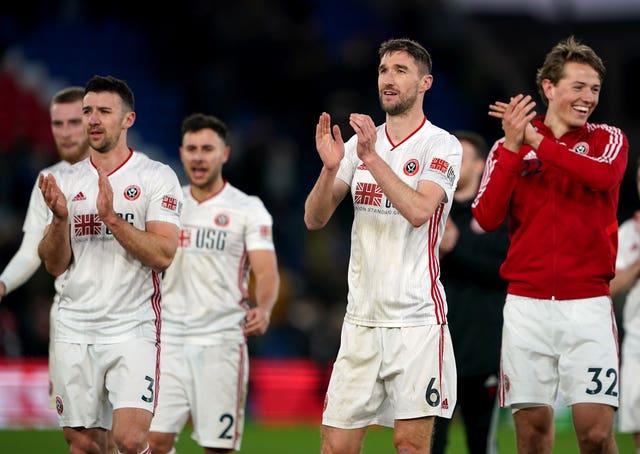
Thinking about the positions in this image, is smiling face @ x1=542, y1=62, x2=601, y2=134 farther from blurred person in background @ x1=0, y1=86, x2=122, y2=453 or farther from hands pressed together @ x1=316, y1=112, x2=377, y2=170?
blurred person in background @ x1=0, y1=86, x2=122, y2=453

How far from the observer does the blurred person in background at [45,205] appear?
8180mm

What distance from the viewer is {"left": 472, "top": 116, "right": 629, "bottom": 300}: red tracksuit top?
7043 millimetres

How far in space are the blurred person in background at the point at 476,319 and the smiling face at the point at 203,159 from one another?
1913 millimetres

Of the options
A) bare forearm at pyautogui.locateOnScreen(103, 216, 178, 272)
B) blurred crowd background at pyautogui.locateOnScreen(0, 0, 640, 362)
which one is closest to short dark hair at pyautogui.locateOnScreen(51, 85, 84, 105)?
bare forearm at pyautogui.locateOnScreen(103, 216, 178, 272)

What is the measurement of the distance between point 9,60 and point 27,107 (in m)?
0.94

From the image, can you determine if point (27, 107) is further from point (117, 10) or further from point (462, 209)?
point (462, 209)

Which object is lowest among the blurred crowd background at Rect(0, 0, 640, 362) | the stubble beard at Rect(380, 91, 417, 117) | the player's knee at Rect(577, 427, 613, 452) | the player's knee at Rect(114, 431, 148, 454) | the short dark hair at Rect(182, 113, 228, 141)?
the player's knee at Rect(114, 431, 148, 454)

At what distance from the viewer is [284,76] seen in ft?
68.7

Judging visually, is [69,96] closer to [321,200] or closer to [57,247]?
[57,247]

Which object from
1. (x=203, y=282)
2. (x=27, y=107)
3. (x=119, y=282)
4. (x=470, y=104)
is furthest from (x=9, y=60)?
(x=119, y=282)

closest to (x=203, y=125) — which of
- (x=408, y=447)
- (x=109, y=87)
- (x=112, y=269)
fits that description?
(x=109, y=87)

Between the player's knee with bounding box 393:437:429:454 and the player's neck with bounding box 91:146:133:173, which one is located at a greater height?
the player's neck with bounding box 91:146:133:173

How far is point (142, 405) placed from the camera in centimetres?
706

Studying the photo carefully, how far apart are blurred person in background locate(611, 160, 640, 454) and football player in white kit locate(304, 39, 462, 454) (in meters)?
2.85
